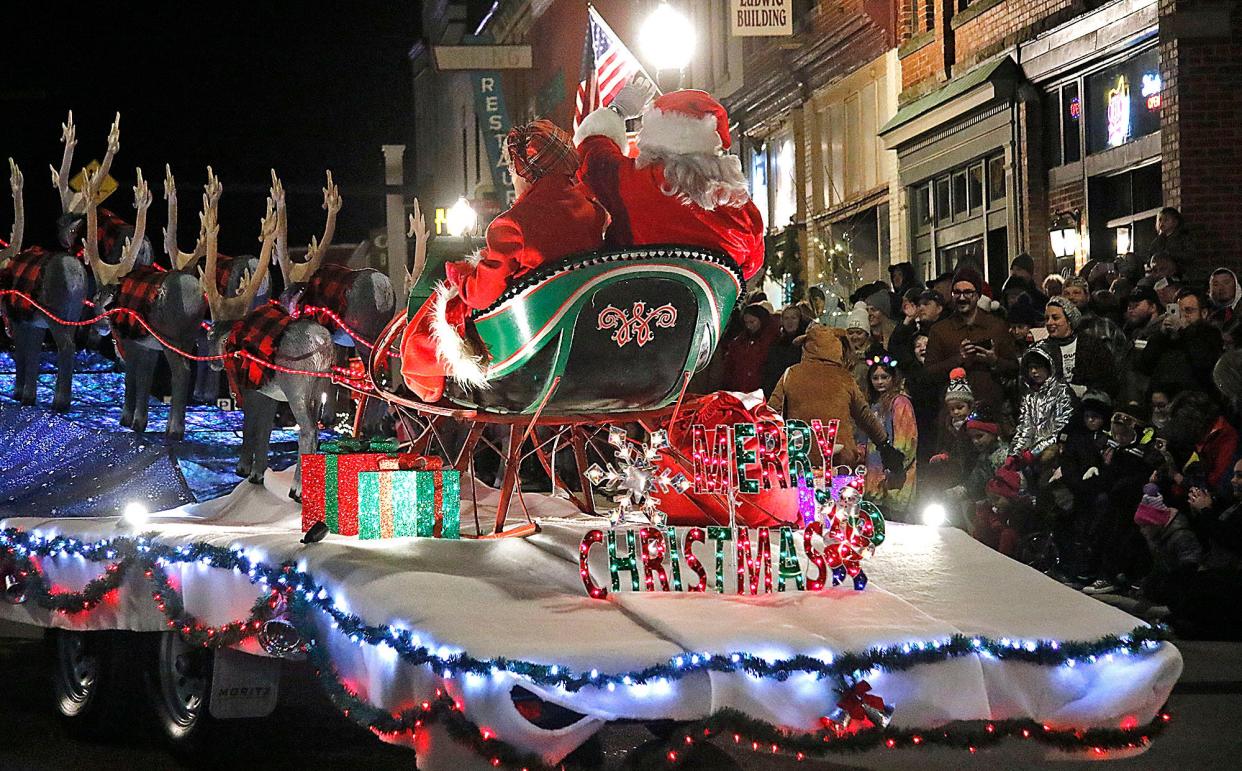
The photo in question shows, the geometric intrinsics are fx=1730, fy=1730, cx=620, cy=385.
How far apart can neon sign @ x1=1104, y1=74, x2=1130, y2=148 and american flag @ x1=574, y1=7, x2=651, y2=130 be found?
989cm

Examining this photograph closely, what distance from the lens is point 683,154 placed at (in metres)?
6.39

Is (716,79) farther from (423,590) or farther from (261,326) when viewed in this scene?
(423,590)

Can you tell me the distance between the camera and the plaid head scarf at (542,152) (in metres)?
6.42

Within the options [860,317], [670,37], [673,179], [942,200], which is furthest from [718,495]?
[942,200]

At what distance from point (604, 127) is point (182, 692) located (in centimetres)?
300

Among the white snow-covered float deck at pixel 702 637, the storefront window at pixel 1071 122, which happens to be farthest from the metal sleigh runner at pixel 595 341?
the storefront window at pixel 1071 122

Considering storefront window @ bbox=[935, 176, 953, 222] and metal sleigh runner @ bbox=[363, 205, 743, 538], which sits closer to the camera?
metal sleigh runner @ bbox=[363, 205, 743, 538]

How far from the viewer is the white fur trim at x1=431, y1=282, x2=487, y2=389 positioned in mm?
A: 6684

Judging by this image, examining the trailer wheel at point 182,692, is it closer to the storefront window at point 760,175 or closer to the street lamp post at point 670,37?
the street lamp post at point 670,37

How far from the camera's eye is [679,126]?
252 inches

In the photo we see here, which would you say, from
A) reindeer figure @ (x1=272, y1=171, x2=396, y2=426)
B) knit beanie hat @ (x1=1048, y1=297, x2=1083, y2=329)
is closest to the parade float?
knit beanie hat @ (x1=1048, y1=297, x2=1083, y2=329)

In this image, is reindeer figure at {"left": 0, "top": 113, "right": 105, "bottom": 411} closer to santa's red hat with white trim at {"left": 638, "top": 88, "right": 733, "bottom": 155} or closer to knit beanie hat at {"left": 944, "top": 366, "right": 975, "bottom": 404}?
knit beanie hat at {"left": 944, "top": 366, "right": 975, "bottom": 404}

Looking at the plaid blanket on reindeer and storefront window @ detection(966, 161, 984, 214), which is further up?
Answer: storefront window @ detection(966, 161, 984, 214)

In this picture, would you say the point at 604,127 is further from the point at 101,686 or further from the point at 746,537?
the point at 101,686
